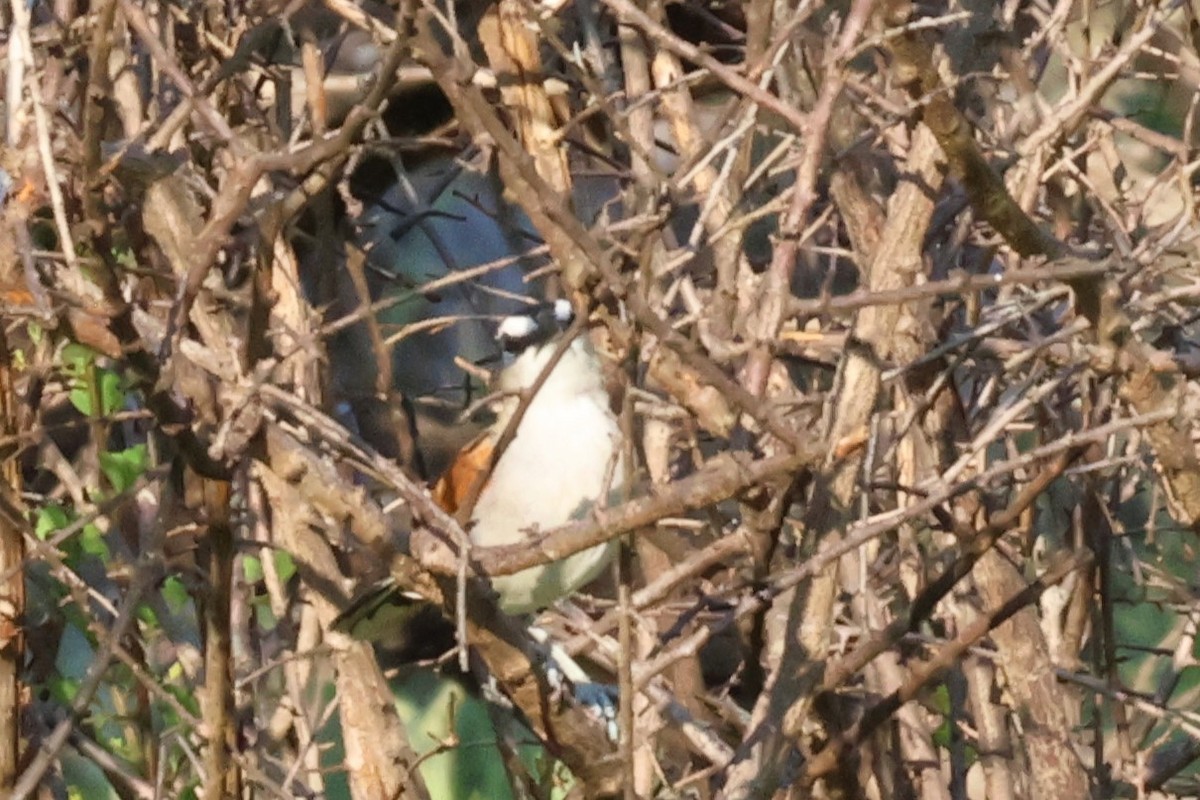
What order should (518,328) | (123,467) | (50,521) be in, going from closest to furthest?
1. (123,467)
2. (50,521)
3. (518,328)

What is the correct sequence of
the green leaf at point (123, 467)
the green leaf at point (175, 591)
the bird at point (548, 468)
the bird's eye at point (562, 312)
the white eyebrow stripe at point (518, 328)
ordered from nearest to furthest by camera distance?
the green leaf at point (123, 467) < the green leaf at point (175, 591) < the bird at point (548, 468) < the bird's eye at point (562, 312) < the white eyebrow stripe at point (518, 328)

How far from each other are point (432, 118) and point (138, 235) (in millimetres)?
2186

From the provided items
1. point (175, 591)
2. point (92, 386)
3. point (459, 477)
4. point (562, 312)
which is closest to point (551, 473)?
point (459, 477)

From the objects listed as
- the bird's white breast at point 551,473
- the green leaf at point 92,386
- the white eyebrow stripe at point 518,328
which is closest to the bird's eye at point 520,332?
the white eyebrow stripe at point 518,328

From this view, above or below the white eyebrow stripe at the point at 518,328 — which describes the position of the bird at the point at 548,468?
below

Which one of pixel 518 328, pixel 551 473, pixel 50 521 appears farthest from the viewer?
pixel 518 328

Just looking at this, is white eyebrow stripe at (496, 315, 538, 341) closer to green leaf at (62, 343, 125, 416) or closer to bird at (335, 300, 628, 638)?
bird at (335, 300, 628, 638)

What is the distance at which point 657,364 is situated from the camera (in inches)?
109

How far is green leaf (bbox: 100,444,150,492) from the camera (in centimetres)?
303

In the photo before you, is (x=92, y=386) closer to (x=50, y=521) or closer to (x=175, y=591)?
(x=50, y=521)

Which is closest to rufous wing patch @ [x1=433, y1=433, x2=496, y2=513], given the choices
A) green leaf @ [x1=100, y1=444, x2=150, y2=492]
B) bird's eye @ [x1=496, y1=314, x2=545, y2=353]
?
bird's eye @ [x1=496, y1=314, x2=545, y2=353]

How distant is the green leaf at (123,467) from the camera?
3027 millimetres

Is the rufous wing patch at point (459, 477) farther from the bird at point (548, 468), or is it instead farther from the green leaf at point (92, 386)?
the green leaf at point (92, 386)

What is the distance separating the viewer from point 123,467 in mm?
3039
